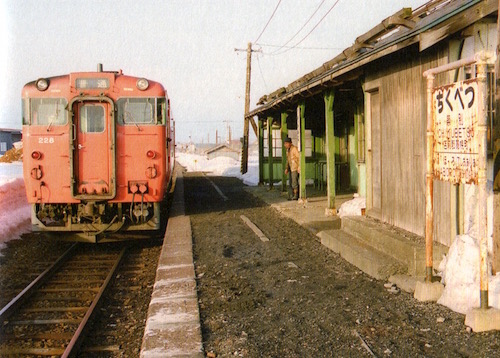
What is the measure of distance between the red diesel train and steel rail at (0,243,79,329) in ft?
3.29

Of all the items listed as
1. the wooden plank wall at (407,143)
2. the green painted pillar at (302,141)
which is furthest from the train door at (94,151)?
the green painted pillar at (302,141)

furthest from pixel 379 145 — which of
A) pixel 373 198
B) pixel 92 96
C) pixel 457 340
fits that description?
pixel 92 96

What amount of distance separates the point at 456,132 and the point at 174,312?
10.6 feet

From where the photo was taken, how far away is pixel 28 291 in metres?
6.56

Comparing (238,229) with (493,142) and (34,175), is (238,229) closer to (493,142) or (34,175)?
(34,175)

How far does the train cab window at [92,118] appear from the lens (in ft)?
30.3

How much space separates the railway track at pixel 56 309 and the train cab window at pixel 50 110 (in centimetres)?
249

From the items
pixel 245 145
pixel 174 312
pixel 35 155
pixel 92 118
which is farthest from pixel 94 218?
pixel 245 145

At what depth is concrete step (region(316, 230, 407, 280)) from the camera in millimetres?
5930

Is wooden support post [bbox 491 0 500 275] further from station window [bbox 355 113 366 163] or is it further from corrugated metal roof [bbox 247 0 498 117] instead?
station window [bbox 355 113 366 163]

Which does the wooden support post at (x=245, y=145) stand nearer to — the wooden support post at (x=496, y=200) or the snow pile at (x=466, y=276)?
the snow pile at (x=466, y=276)

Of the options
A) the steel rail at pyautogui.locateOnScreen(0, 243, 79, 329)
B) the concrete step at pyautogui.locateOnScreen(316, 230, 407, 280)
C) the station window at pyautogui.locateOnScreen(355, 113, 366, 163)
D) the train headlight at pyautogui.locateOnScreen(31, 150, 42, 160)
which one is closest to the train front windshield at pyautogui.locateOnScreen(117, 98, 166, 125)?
the train headlight at pyautogui.locateOnScreen(31, 150, 42, 160)

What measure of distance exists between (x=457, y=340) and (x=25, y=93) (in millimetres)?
8337

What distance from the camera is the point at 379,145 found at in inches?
320
